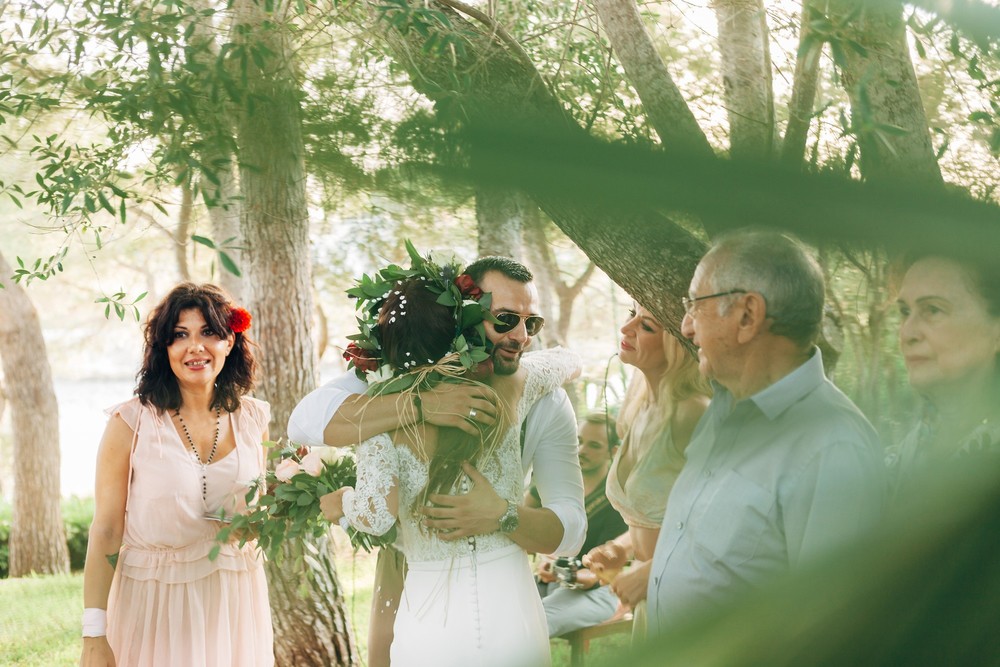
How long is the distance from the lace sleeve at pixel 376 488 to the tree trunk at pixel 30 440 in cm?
805

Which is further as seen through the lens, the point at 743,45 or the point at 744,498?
the point at 743,45

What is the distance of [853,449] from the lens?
1.92 ft

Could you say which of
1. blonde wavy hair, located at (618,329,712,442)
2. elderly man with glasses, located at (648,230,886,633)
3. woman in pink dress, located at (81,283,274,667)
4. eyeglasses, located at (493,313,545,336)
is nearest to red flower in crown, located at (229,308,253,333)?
woman in pink dress, located at (81,283,274,667)

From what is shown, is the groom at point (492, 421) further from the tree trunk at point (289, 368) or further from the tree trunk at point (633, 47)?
the tree trunk at point (289, 368)

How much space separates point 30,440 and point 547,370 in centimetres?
879

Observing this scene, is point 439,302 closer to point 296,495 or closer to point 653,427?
point 296,495

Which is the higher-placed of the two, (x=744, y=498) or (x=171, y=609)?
(x=744, y=498)

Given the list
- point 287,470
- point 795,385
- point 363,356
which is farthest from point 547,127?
point 287,470

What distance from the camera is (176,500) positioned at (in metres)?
3.20

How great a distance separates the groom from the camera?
2322 millimetres

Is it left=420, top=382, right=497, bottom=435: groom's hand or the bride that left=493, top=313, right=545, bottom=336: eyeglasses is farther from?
left=420, top=382, right=497, bottom=435: groom's hand

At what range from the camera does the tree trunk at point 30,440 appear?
946 centimetres

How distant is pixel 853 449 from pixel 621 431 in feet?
10.4

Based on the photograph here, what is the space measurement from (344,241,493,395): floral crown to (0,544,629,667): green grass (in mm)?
3444
